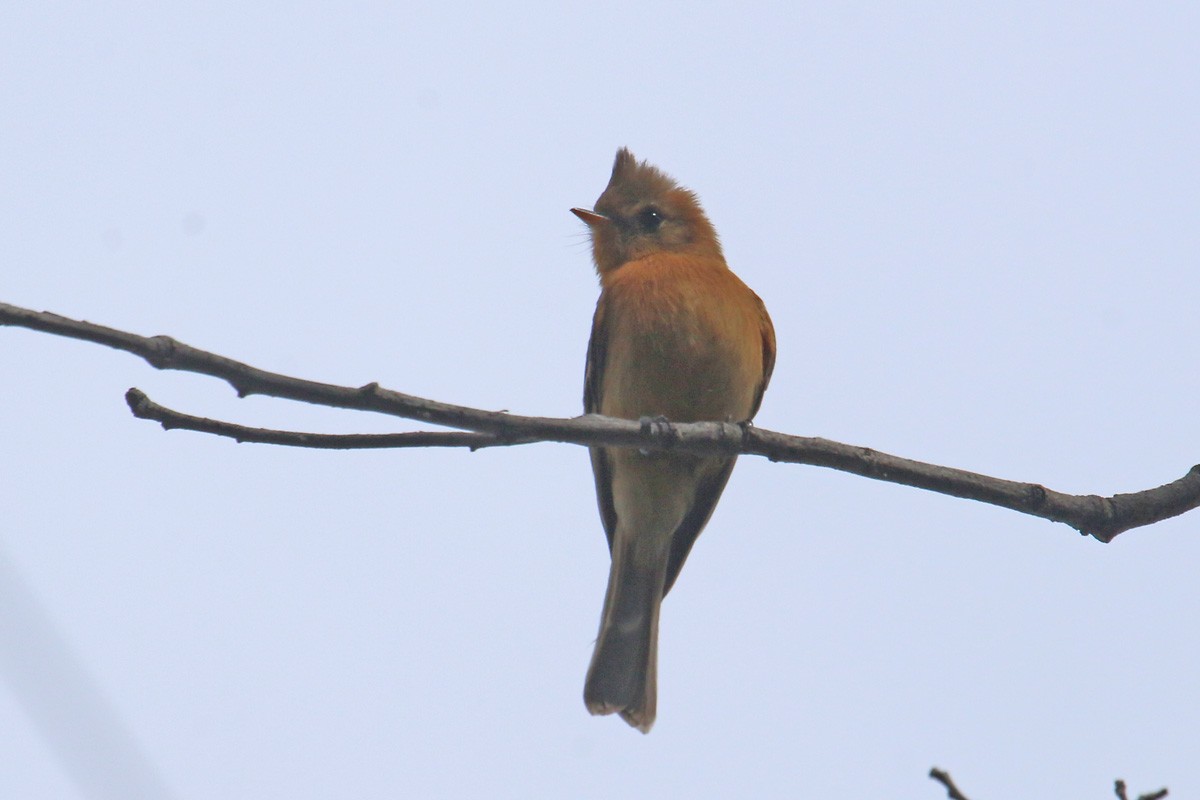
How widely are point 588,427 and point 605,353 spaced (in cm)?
319

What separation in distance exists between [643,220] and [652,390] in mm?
1888

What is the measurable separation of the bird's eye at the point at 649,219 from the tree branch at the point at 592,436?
3.67 metres

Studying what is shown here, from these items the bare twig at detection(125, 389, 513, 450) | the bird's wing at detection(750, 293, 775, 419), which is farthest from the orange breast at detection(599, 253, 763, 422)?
the bare twig at detection(125, 389, 513, 450)

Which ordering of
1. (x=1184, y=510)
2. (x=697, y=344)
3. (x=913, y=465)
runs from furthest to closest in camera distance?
(x=697, y=344) < (x=1184, y=510) < (x=913, y=465)

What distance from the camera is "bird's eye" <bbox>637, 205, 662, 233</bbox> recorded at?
7.92 m

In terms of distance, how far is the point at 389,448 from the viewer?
3.52 m

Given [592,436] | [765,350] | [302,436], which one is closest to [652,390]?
[765,350]

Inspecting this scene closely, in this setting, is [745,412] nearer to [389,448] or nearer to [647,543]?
[647,543]

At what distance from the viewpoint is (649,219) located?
796 centimetres

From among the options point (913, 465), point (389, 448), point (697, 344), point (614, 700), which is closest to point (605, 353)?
point (697, 344)

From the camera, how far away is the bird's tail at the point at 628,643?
22.2 ft

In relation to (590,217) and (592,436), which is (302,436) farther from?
(590,217)

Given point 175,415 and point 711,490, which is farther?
point 711,490

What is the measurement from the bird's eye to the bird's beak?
21cm
